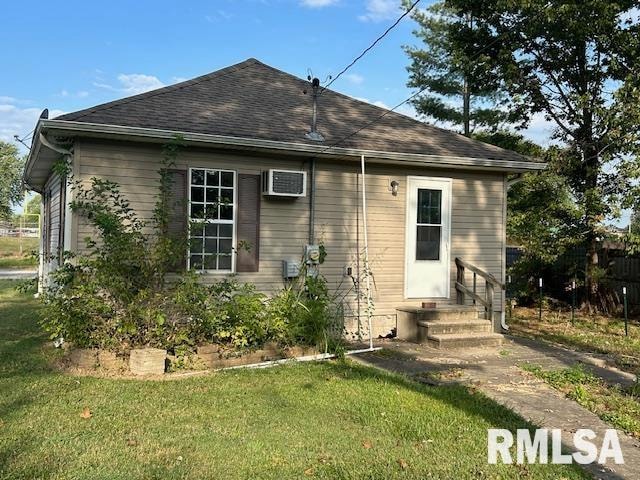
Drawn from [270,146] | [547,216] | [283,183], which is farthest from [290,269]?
[547,216]

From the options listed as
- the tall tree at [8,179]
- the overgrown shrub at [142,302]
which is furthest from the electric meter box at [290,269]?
the tall tree at [8,179]

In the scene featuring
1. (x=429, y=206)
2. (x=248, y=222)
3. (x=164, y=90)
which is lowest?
(x=248, y=222)

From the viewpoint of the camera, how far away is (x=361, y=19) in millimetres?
7371

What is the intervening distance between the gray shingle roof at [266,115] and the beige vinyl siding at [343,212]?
1.14 ft

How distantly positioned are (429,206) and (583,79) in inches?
253

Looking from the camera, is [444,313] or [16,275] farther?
[16,275]

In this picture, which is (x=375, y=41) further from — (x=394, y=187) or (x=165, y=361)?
(x=165, y=361)

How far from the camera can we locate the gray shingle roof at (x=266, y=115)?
7.43m

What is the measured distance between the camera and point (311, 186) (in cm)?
820

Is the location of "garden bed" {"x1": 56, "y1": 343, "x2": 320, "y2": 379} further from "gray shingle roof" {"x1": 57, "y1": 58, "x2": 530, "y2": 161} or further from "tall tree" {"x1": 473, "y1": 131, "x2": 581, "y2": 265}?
"tall tree" {"x1": 473, "y1": 131, "x2": 581, "y2": 265}

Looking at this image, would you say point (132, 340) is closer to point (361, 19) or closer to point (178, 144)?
point (178, 144)

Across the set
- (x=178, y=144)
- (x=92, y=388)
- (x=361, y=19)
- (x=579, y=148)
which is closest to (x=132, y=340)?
(x=92, y=388)

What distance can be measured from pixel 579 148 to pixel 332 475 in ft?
37.2

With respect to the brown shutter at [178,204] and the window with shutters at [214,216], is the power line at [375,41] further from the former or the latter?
the brown shutter at [178,204]
